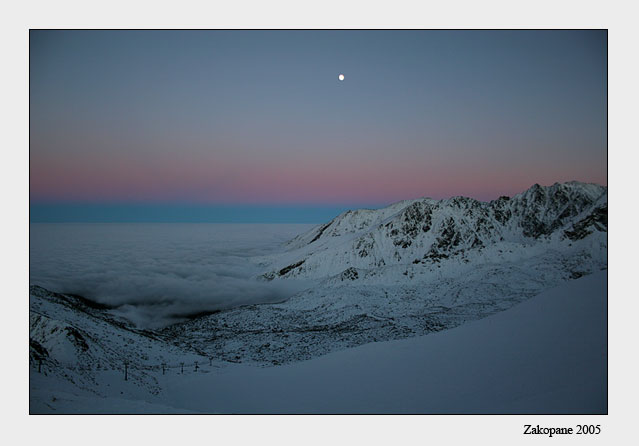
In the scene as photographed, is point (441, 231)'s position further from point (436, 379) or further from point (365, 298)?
point (436, 379)

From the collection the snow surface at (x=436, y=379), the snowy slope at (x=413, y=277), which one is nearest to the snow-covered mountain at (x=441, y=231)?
the snowy slope at (x=413, y=277)

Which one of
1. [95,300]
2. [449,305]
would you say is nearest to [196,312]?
[95,300]

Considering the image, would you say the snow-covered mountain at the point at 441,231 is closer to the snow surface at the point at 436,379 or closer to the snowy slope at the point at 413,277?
the snowy slope at the point at 413,277

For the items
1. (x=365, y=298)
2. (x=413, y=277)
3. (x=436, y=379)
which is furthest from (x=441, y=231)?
(x=436, y=379)

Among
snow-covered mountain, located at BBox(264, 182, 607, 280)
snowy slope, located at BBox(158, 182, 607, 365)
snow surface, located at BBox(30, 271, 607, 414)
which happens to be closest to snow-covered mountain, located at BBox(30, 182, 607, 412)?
snowy slope, located at BBox(158, 182, 607, 365)
